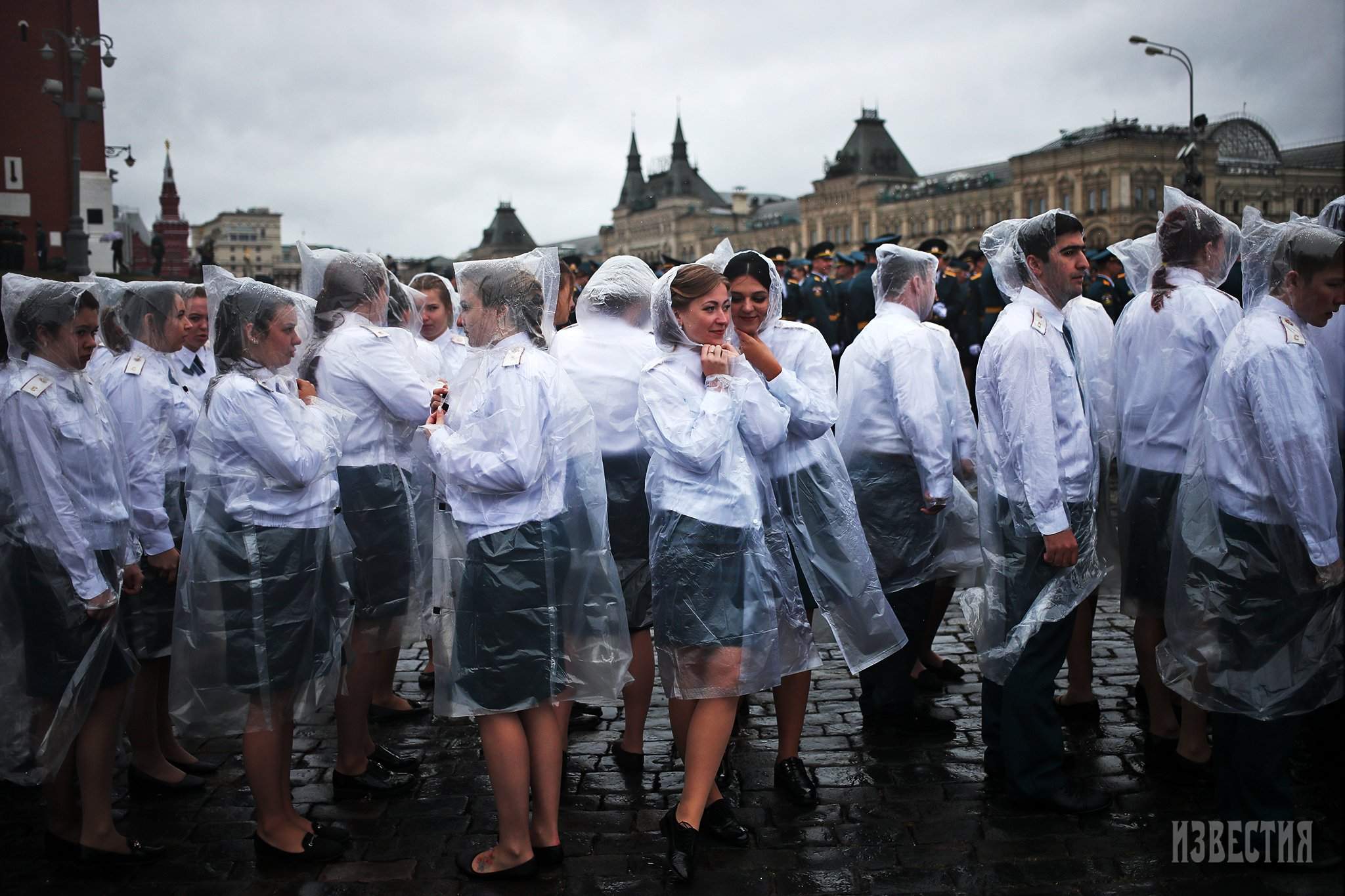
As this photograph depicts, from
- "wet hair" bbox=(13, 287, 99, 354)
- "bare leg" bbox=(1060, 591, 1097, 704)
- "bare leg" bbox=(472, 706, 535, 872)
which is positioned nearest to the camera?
"bare leg" bbox=(472, 706, 535, 872)

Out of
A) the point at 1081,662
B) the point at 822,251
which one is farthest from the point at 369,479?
the point at 822,251

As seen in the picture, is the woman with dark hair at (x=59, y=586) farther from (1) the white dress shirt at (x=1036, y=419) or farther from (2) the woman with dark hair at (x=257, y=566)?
(1) the white dress shirt at (x=1036, y=419)

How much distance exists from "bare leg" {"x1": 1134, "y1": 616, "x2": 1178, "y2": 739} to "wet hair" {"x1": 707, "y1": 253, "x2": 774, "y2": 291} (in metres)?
2.20

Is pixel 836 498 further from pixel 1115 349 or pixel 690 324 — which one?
pixel 1115 349

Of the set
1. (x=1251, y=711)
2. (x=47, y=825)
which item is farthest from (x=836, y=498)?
(x=47, y=825)

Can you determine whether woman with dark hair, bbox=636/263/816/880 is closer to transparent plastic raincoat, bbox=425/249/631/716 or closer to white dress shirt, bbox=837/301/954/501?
transparent plastic raincoat, bbox=425/249/631/716

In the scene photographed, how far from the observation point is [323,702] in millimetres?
3873

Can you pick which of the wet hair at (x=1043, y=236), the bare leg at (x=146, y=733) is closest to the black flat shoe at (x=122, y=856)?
the bare leg at (x=146, y=733)

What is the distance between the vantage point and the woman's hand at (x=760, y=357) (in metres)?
4.02

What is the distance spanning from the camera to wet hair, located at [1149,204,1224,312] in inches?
177

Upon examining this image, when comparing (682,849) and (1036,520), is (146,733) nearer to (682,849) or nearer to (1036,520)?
(682,849)

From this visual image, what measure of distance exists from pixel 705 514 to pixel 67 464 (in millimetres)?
2308

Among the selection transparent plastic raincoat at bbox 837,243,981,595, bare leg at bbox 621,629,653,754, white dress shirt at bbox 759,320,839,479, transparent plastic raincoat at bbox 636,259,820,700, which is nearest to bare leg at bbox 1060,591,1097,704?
transparent plastic raincoat at bbox 837,243,981,595

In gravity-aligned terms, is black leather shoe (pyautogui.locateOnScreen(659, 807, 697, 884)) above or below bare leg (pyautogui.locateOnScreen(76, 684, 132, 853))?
below
